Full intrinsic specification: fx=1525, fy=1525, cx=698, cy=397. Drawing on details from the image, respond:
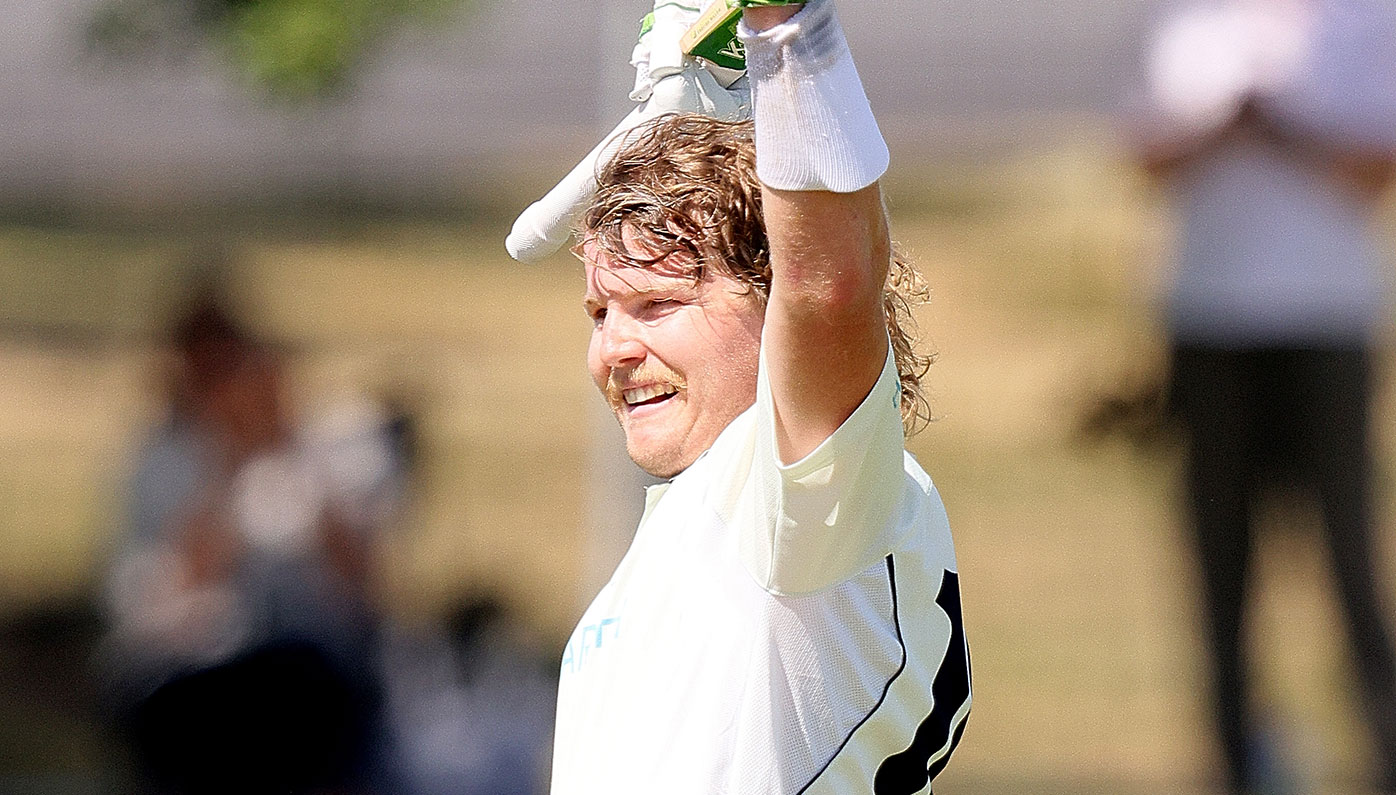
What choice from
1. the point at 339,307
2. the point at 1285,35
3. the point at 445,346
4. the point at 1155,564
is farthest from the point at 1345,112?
the point at 339,307

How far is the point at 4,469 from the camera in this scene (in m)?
7.68

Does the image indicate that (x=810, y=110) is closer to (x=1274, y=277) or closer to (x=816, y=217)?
(x=816, y=217)

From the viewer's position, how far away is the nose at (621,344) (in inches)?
49.8

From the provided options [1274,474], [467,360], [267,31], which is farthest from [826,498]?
[467,360]

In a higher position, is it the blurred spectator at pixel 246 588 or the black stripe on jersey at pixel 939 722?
the black stripe on jersey at pixel 939 722

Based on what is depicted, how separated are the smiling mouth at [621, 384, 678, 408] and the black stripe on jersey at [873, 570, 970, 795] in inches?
10.8

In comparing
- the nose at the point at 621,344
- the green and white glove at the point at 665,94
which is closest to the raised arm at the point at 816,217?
the nose at the point at 621,344

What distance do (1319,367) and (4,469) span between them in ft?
20.9

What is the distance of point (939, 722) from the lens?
1232 millimetres

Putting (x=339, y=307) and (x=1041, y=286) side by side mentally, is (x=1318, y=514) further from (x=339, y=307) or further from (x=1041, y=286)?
(x=339, y=307)

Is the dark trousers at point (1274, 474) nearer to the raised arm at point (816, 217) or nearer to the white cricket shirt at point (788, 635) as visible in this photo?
the white cricket shirt at point (788, 635)

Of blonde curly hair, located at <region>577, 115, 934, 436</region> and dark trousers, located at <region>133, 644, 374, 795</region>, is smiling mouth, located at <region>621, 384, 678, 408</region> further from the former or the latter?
dark trousers, located at <region>133, 644, 374, 795</region>

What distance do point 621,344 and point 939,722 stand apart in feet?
1.32

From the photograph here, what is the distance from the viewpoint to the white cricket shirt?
1037 mm
